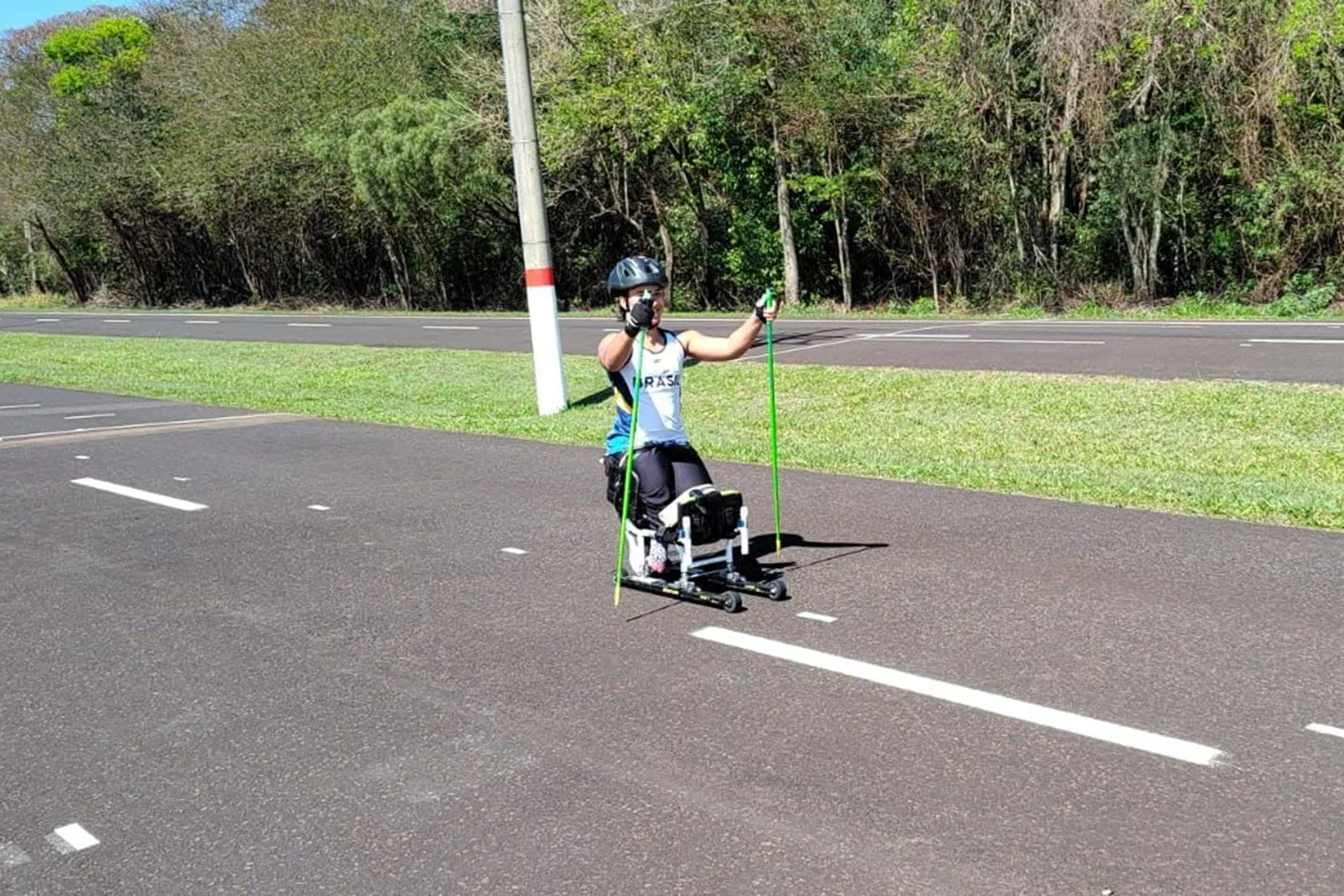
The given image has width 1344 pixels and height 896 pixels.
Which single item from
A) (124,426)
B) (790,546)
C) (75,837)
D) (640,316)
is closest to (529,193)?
(124,426)

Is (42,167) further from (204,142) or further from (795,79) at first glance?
(795,79)

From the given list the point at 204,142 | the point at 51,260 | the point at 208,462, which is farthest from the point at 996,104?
the point at 51,260

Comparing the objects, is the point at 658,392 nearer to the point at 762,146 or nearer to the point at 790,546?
the point at 790,546

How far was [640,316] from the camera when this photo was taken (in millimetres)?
6023

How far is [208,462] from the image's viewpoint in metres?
12.1

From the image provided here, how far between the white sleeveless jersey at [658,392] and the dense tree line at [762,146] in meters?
21.5

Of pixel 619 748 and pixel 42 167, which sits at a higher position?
pixel 42 167

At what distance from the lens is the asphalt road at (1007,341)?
52.9ft

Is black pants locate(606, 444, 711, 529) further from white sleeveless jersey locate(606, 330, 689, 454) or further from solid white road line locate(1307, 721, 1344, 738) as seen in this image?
solid white road line locate(1307, 721, 1344, 738)

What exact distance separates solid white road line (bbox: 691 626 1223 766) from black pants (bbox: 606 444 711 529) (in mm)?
838

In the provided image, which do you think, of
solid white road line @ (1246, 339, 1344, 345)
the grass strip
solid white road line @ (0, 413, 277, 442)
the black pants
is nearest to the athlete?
the black pants

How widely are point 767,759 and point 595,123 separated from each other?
28909 mm

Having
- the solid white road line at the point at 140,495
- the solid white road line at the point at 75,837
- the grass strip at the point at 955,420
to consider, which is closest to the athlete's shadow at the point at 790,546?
the grass strip at the point at 955,420

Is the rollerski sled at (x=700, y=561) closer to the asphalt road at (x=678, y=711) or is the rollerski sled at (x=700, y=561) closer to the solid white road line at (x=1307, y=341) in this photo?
the asphalt road at (x=678, y=711)
